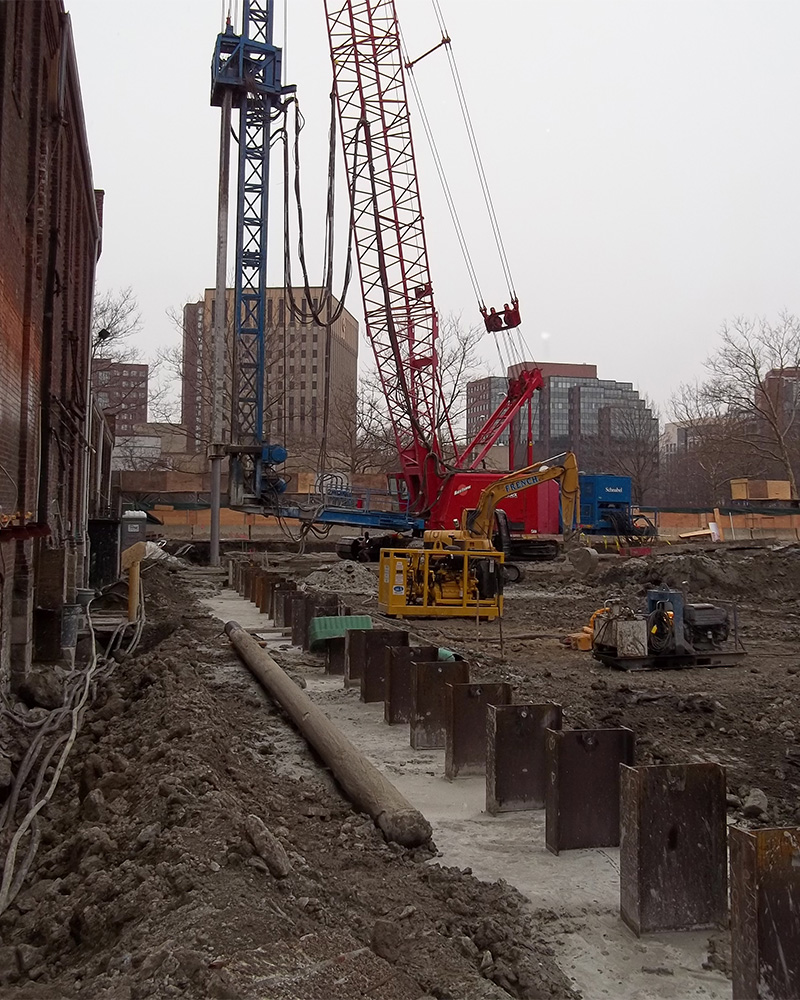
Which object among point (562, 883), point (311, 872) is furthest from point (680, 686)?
point (311, 872)

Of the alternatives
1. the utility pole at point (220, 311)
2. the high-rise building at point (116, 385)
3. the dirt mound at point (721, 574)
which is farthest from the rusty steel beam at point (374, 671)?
the utility pole at point (220, 311)

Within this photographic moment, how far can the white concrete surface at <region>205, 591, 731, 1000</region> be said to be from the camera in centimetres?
420

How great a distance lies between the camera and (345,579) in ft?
90.3

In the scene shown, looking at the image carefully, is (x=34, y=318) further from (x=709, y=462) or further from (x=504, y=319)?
(x=709, y=462)

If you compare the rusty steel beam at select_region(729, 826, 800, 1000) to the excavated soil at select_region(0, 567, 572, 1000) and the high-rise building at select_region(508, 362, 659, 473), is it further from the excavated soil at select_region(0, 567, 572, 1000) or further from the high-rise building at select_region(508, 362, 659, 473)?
the high-rise building at select_region(508, 362, 659, 473)

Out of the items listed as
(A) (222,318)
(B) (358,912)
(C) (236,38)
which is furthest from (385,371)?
(B) (358,912)

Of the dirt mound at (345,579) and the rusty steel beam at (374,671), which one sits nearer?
the rusty steel beam at (374,671)

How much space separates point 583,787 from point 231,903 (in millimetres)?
2648

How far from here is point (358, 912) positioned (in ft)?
14.8

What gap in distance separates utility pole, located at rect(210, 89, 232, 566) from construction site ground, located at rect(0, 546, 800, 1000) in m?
22.7

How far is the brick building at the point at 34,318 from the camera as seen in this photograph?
374 inches

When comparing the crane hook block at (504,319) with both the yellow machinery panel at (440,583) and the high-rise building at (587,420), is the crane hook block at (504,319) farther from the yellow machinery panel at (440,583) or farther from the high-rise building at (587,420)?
the high-rise building at (587,420)

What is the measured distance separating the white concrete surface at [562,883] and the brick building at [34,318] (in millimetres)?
4322

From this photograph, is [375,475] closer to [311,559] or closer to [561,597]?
[311,559]
